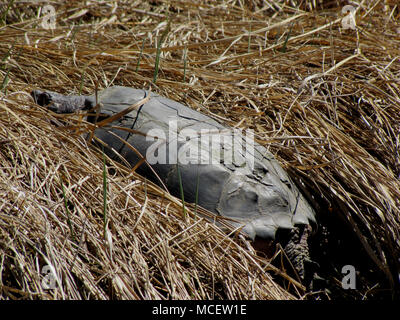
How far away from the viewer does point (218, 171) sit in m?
1.64

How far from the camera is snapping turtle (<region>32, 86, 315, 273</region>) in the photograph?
1.61 meters

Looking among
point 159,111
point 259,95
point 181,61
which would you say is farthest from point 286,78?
point 159,111

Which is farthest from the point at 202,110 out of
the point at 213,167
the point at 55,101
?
the point at 55,101

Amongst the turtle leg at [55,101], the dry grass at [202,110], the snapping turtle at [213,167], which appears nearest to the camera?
the dry grass at [202,110]

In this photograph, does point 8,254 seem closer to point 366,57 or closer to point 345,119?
point 345,119

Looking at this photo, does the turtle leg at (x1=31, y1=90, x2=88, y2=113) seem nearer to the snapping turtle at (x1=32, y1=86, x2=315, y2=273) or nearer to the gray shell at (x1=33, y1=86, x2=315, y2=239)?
the snapping turtle at (x1=32, y1=86, x2=315, y2=273)

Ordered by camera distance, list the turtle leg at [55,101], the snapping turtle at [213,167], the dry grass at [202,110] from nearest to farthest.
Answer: the dry grass at [202,110] < the snapping turtle at [213,167] < the turtle leg at [55,101]

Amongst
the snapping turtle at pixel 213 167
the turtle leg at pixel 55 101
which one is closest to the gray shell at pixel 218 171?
the snapping turtle at pixel 213 167

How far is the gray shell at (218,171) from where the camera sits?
5.29 feet

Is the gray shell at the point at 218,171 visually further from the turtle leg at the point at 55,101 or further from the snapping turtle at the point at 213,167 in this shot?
the turtle leg at the point at 55,101

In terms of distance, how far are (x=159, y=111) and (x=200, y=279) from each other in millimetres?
692

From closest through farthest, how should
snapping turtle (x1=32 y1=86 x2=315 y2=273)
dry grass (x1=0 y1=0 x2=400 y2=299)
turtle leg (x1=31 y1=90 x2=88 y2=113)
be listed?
dry grass (x1=0 y1=0 x2=400 y2=299)
snapping turtle (x1=32 y1=86 x2=315 y2=273)
turtle leg (x1=31 y1=90 x2=88 y2=113)

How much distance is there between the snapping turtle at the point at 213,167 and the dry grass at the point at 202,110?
3.9 inches

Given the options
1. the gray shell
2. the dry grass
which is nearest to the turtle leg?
the dry grass
